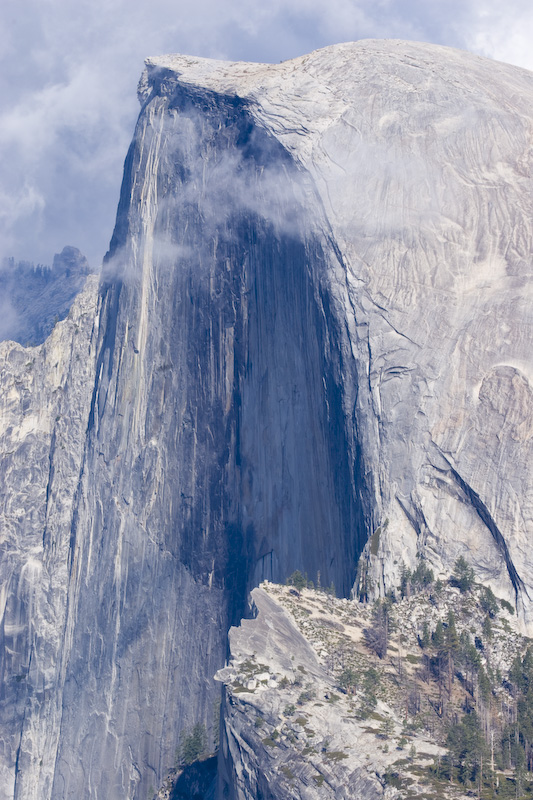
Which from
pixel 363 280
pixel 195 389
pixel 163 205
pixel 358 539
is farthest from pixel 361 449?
pixel 163 205

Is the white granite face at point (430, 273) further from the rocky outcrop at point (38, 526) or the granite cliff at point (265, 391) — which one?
the rocky outcrop at point (38, 526)

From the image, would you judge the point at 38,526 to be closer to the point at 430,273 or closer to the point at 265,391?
the point at 265,391

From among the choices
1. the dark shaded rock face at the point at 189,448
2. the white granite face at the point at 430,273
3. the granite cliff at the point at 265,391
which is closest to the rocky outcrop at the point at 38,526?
the granite cliff at the point at 265,391

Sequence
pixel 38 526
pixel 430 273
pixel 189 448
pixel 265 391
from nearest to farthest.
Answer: pixel 430 273, pixel 265 391, pixel 189 448, pixel 38 526

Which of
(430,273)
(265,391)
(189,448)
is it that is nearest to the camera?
(430,273)

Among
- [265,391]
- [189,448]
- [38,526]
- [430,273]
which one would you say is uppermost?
[430,273]

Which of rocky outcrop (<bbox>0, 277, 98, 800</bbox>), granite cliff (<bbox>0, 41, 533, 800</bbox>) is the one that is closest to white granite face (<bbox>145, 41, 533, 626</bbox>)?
granite cliff (<bbox>0, 41, 533, 800</bbox>)

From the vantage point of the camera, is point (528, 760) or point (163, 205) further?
point (163, 205)

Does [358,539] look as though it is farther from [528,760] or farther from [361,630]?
[528,760]

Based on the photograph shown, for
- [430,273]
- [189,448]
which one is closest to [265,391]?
[189,448]
